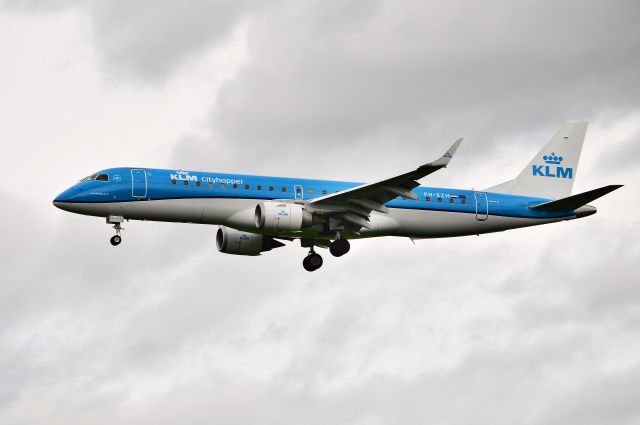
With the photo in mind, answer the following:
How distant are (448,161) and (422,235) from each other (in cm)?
990

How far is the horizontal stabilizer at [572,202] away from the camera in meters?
60.3

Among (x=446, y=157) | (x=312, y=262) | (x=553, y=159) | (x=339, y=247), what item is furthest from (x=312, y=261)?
(x=553, y=159)

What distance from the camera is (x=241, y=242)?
63062mm

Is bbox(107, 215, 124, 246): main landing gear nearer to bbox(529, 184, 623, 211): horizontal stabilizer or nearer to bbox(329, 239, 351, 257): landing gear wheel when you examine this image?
bbox(329, 239, 351, 257): landing gear wheel

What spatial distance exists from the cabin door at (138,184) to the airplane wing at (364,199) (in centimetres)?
741

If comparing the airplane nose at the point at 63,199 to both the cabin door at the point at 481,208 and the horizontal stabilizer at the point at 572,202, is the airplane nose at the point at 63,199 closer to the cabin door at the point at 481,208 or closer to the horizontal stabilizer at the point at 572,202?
the cabin door at the point at 481,208

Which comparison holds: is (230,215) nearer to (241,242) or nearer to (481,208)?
(241,242)

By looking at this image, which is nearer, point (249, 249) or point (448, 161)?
point (448, 161)

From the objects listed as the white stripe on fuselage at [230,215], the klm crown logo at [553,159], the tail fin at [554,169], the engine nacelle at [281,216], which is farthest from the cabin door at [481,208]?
the engine nacelle at [281,216]

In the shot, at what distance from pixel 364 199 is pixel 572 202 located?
11.4m

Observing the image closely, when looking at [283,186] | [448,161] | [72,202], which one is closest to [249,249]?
[283,186]

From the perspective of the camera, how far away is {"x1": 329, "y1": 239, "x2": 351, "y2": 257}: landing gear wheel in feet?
196

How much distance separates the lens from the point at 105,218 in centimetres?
5738

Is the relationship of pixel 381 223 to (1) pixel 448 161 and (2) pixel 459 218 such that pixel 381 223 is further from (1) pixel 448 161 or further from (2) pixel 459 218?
(1) pixel 448 161
